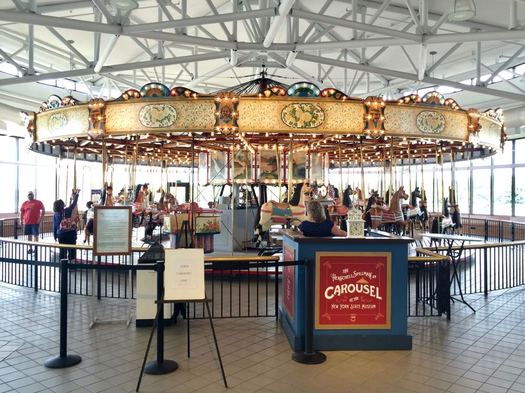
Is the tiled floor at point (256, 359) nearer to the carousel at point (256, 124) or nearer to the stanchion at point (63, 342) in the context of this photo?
the stanchion at point (63, 342)

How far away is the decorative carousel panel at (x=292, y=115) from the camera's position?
23.4ft

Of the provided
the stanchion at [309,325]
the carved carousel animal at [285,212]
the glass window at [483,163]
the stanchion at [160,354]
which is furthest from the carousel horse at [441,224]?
the stanchion at [160,354]

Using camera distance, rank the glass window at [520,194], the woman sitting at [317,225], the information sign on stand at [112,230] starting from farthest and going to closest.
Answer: the glass window at [520,194] → the information sign on stand at [112,230] → the woman sitting at [317,225]

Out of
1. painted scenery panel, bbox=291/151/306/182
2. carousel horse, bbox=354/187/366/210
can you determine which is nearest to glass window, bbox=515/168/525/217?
carousel horse, bbox=354/187/366/210

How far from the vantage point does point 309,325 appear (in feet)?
14.1

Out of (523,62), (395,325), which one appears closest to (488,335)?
(395,325)

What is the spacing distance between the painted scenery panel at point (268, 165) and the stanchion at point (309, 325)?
7.20 metres

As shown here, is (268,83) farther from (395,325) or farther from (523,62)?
(523,62)

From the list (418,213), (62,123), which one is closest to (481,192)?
(418,213)

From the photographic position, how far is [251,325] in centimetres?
541

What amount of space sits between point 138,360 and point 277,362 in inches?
53.2

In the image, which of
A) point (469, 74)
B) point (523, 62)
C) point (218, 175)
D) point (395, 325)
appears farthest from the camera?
point (469, 74)

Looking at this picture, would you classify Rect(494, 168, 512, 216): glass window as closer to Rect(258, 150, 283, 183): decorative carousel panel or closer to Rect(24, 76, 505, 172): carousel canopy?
Rect(24, 76, 505, 172): carousel canopy

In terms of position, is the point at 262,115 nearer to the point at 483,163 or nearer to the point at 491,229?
the point at 491,229
